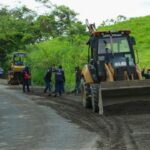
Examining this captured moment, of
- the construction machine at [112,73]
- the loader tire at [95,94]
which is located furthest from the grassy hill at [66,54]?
the loader tire at [95,94]

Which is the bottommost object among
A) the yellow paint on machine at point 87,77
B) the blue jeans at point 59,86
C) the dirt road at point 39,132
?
the dirt road at point 39,132

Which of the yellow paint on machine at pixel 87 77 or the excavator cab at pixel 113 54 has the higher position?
the excavator cab at pixel 113 54

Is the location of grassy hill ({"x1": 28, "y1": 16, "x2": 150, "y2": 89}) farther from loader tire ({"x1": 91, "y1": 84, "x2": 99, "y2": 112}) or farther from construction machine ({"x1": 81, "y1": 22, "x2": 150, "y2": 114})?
loader tire ({"x1": 91, "y1": 84, "x2": 99, "y2": 112})

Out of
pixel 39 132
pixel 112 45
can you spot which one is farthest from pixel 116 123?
pixel 112 45

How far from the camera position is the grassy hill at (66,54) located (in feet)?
128

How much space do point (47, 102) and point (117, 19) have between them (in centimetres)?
4140

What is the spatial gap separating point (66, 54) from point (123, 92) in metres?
23.3

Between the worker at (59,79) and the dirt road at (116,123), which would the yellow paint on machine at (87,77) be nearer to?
the dirt road at (116,123)

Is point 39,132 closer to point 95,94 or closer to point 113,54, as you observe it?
point 95,94

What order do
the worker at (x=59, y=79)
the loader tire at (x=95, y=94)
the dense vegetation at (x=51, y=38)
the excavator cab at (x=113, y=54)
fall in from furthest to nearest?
1. the dense vegetation at (x=51, y=38)
2. the worker at (x=59, y=79)
3. the excavator cab at (x=113, y=54)
4. the loader tire at (x=95, y=94)

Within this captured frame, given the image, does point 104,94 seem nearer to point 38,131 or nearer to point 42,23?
point 38,131

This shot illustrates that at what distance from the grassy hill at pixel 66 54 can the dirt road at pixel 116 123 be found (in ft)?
49.0

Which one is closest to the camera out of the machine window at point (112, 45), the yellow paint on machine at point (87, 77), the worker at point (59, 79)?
the machine window at point (112, 45)

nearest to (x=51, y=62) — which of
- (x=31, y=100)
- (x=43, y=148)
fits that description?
(x=31, y=100)
